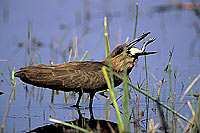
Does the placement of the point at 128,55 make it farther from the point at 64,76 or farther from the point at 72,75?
the point at 64,76

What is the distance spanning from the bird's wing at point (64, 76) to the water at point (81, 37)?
40 cm

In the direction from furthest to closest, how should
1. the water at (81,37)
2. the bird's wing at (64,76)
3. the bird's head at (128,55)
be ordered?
the bird's head at (128,55) → the water at (81,37) → the bird's wing at (64,76)

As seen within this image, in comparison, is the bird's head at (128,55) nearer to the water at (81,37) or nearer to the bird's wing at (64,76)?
the bird's wing at (64,76)

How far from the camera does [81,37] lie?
9000 mm

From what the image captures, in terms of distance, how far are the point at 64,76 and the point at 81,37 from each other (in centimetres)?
224

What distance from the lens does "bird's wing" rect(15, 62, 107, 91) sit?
22.1 feet

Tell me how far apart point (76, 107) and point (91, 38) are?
5.16 m

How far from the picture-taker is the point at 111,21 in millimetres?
13625

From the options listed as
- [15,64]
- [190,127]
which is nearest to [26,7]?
[15,64]

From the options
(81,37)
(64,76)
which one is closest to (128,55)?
(64,76)

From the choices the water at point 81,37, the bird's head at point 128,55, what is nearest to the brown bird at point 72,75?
the bird's head at point 128,55

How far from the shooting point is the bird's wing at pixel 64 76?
6.74 m

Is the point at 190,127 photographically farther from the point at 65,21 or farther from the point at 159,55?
the point at 65,21

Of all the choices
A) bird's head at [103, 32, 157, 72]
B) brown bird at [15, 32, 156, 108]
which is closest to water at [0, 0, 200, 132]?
brown bird at [15, 32, 156, 108]
